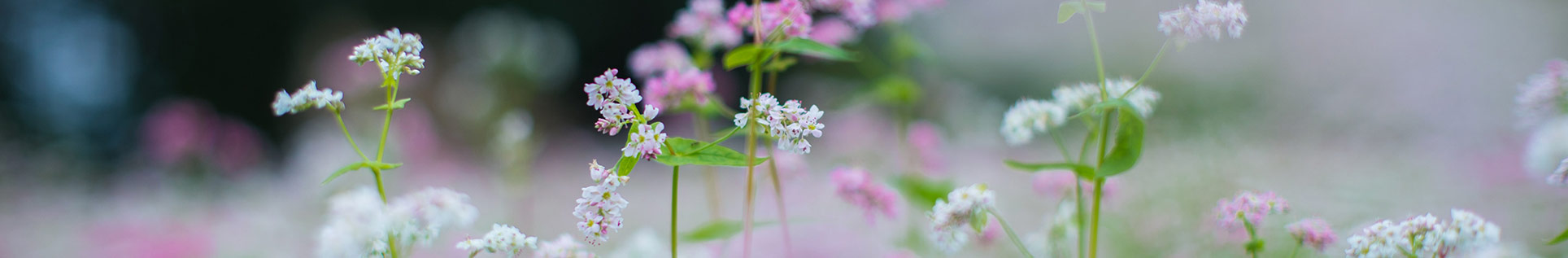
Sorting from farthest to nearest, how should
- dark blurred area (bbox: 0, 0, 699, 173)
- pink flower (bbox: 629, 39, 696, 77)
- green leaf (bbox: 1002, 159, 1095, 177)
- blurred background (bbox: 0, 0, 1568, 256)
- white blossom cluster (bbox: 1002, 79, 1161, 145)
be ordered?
1. dark blurred area (bbox: 0, 0, 699, 173)
2. blurred background (bbox: 0, 0, 1568, 256)
3. pink flower (bbox: 629, 39, 696, 77)
4. white blossom cluster (bbox: 1002, 79, 1161, 145)
5. green leaf (bbox: 1002, 159, 1095, 177)

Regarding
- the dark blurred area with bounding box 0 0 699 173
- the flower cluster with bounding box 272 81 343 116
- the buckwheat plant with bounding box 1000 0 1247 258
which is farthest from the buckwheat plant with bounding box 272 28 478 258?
the dark blurred area with bounding box 0 0 699 173

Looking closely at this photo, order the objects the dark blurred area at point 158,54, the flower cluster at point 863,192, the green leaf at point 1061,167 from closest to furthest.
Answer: the green leaf at point 1061,167 < the flower cluster at point 863,192 < the dark blurred area at point 158,54

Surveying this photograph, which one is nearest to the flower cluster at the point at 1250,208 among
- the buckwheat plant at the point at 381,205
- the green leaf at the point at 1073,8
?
the green leaf at the point at 1073,8

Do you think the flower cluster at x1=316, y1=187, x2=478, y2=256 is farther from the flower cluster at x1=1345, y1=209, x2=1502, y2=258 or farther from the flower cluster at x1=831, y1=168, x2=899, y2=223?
the flower cluster at x1=1345, y1=209, x2=1502, y2=258

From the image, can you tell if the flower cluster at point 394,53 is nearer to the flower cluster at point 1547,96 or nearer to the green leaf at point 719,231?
the green leaf at point 719,231

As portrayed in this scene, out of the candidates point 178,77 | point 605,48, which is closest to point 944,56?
point 605,48

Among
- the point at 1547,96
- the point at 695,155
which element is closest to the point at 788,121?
the point at 695,155
